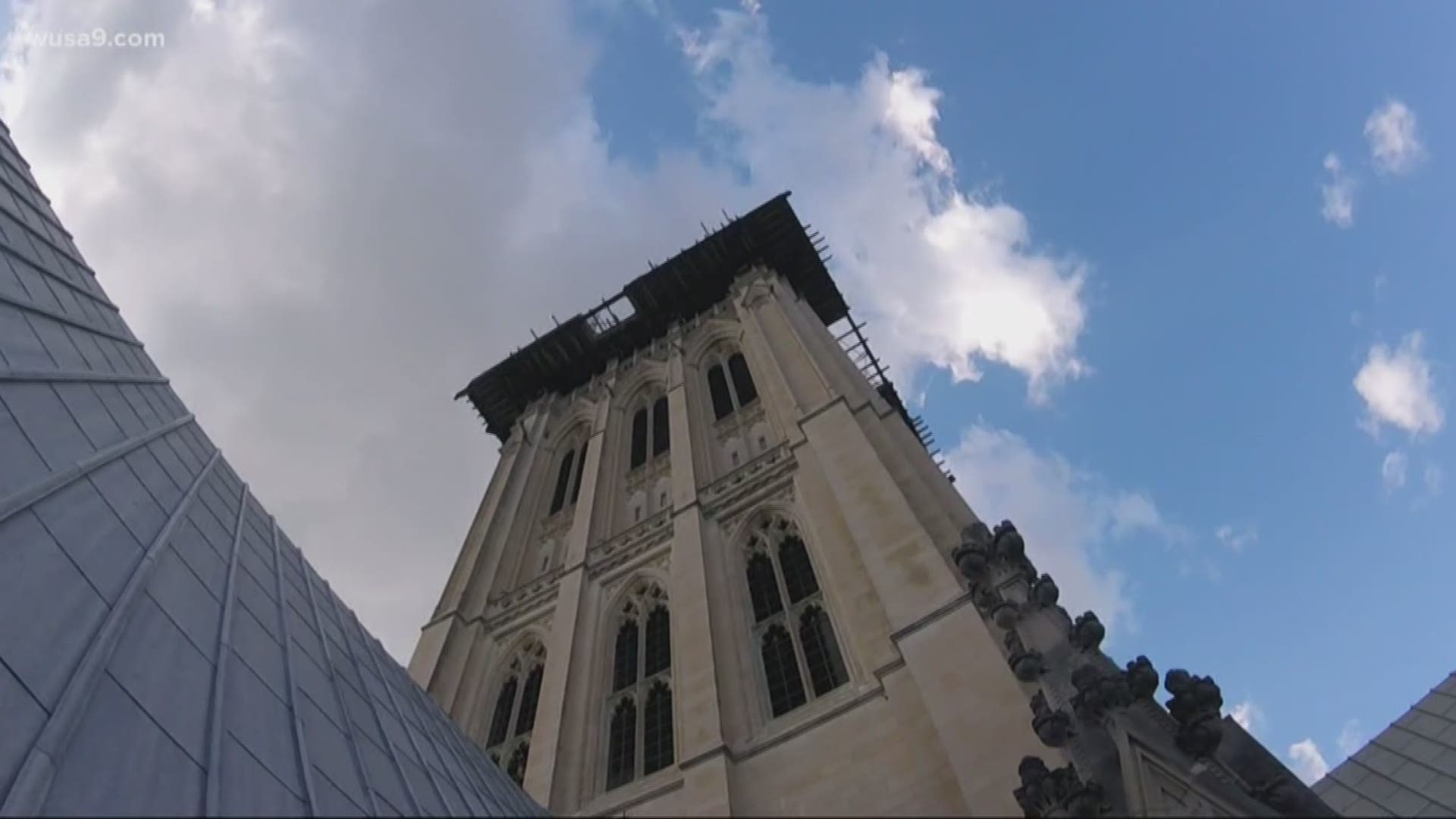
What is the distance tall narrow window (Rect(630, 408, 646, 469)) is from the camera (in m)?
31.5

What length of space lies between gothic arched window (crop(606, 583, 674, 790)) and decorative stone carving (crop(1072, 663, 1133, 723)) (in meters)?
8.54

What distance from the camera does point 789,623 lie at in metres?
18.5

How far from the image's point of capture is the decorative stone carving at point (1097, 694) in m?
10.6

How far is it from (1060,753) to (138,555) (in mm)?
10553

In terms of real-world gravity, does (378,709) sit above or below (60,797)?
above

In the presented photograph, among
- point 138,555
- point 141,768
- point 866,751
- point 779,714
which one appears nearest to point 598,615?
point 779,714

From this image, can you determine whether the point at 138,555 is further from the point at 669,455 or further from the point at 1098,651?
the point at 669,455

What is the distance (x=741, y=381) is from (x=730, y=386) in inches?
38.1

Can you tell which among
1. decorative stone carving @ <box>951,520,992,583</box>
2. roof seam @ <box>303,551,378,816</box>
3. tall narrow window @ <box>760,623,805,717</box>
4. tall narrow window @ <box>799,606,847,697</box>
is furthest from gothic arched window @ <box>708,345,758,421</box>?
roof seam @ <box>303,551,378,816</box>

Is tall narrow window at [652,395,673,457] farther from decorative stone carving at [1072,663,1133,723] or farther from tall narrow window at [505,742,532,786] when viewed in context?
decorative stone carving at [1072,663,1133,723]

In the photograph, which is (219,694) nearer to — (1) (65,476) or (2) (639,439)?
(1) (65,476)

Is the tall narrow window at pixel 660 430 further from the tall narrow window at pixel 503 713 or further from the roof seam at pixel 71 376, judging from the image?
the roof seam at pixel 71 376

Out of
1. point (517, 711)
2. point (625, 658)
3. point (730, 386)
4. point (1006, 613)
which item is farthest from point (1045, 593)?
point (730, 386)

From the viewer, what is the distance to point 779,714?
16688 mm
